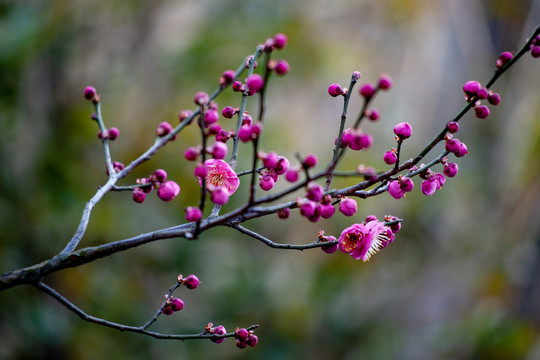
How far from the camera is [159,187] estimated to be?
0.83 metres

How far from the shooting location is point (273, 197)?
0.69m

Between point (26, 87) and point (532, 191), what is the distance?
3109 mm

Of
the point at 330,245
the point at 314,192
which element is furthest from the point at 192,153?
the point at 330,245

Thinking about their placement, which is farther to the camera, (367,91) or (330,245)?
(330,245)

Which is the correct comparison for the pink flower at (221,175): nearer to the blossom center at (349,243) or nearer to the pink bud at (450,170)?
the blossom center at (349,243)

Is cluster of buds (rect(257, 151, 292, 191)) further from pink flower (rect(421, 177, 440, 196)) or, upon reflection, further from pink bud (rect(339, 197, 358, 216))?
pink flower (rect(421, 177, 440, 196))

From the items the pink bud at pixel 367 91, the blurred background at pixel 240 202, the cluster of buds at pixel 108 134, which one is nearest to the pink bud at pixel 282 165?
the pink bud at pixel 367 91

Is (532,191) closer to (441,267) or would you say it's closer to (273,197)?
(441,267)

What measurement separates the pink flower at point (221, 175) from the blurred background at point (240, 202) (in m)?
1.71

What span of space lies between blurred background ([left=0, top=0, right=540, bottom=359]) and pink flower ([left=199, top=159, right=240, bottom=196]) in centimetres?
171

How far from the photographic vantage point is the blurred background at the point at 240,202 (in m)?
2.58

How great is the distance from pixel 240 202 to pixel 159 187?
89.3 inches

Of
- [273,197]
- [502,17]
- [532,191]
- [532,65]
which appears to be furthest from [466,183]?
[273,197]

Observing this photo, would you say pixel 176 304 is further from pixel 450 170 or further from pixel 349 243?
pixel 450 170
